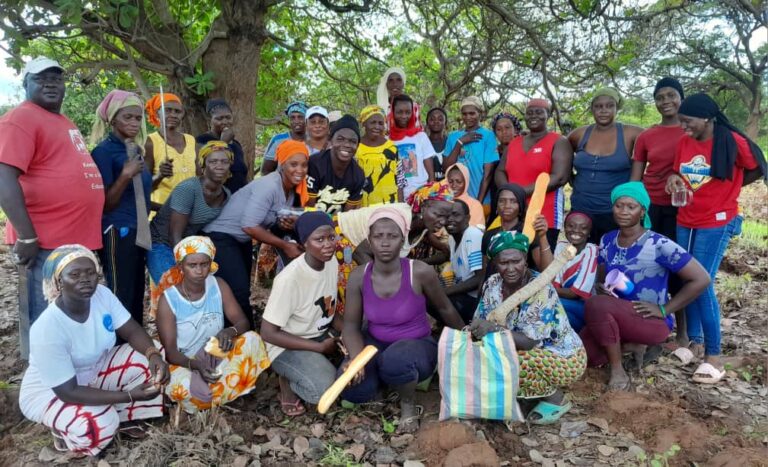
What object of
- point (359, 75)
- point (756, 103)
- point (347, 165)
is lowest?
point (347, 165)

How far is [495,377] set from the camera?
306 centimetres

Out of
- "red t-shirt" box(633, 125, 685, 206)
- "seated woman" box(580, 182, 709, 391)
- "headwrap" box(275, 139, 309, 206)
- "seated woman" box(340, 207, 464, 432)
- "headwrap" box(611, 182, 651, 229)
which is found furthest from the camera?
"red t-shirt" box(633, 125, 685, 206)

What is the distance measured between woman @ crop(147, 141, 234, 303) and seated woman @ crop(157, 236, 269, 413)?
1.73 feet

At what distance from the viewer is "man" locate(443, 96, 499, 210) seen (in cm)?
538

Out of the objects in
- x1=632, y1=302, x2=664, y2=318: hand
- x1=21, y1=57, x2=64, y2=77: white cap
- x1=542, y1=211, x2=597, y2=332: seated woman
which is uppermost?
x1=21, y1=57, x2=64, y2=77: white cap

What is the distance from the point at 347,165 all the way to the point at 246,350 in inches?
68.5

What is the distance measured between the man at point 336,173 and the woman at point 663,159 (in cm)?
238

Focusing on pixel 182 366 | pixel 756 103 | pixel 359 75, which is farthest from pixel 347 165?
pixel 756 103

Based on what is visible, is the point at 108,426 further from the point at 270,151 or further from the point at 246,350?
the point at 270,151

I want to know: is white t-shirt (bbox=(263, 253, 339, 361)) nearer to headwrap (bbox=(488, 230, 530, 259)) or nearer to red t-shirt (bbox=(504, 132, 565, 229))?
headwrap (bbox=(488, 230, 530, 259))

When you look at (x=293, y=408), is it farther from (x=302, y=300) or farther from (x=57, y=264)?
(x=57, y=264)

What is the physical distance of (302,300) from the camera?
3.51 m

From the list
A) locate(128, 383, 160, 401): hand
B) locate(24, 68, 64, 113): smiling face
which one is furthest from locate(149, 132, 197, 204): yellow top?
locate(128, 383, 160, 401): hand

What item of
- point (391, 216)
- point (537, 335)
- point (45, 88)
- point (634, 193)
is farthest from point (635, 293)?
point (45, 88)
